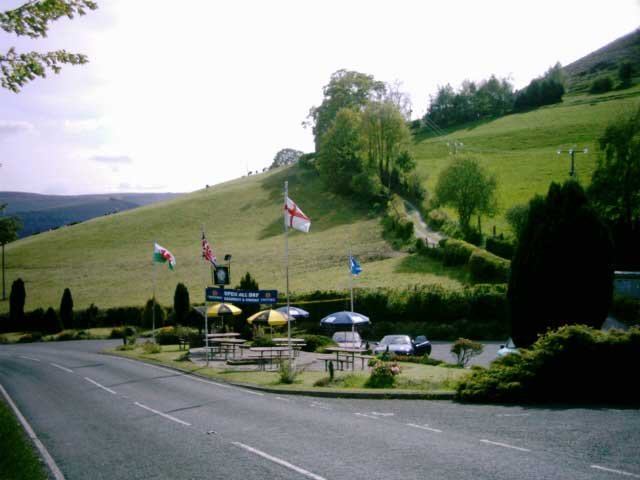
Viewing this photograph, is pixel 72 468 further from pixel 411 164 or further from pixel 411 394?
pixel 411 164

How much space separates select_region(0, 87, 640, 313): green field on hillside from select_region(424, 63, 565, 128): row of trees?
10257 millimetres

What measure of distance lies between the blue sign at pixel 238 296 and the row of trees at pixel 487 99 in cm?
11223

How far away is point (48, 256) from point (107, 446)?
7656 cm

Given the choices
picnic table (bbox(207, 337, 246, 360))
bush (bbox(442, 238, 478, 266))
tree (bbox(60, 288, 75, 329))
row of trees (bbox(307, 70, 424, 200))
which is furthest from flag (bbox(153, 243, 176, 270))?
row of trees (bbox(307, 70, 424, 200))

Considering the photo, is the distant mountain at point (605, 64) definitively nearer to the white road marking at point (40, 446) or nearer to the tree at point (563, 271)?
the tree at point (563, 271)

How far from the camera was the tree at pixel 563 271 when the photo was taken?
1764 centimetres

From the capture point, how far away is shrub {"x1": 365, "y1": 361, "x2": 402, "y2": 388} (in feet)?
56.4

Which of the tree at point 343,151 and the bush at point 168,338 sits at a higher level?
the tree at point 343,151

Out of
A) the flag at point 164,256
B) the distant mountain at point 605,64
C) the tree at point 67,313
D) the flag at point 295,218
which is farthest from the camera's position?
the distant mountain at point 605,64

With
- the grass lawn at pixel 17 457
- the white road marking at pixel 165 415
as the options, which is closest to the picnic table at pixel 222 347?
the white road marking at pixel 165 415

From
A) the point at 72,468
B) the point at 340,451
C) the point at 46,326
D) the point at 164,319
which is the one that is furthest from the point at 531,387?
the point at 46,326

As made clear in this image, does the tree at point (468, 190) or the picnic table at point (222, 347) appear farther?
the tree at point (468, 190)

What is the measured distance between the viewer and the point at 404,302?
40031mm

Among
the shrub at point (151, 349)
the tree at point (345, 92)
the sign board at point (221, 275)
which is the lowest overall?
the shrub at point (151, 349)
